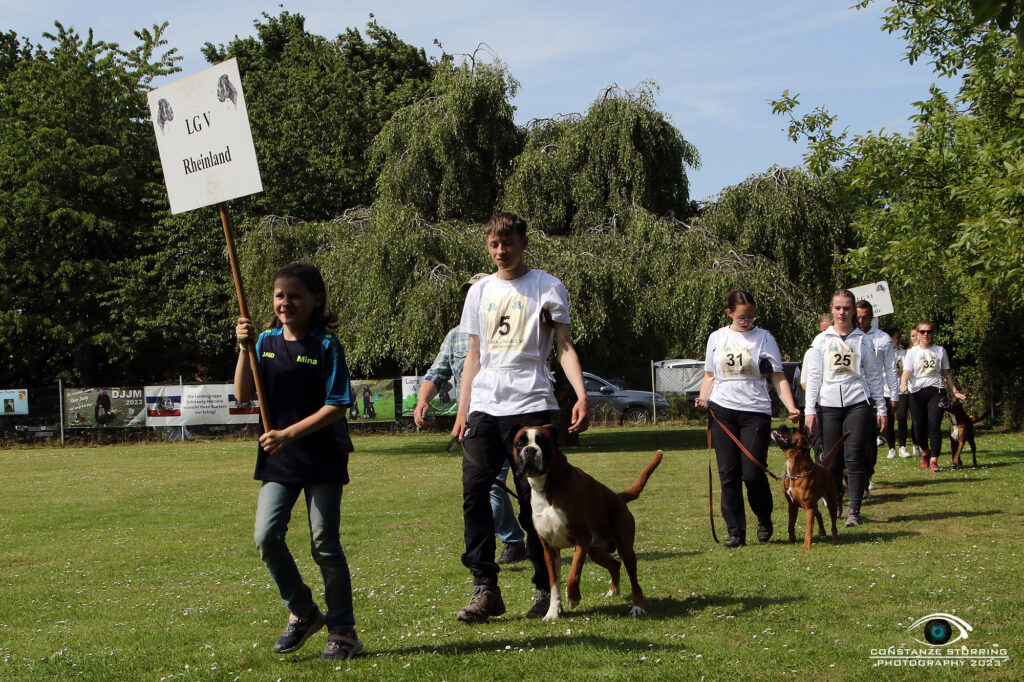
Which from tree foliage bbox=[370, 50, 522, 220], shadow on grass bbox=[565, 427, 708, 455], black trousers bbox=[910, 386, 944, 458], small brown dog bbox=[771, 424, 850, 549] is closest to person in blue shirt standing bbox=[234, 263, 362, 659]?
small brown dog bbox=[771, 424, 850, 549]

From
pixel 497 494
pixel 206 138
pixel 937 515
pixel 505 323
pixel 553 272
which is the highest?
pixel 553 272

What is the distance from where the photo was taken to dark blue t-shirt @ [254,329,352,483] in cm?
461

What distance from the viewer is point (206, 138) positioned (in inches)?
193

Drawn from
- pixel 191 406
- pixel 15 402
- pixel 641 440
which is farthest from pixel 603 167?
pixel 15 402

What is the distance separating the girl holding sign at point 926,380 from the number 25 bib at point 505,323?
10818mm

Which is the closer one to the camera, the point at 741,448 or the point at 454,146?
the point at 741,448

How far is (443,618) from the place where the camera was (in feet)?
17.9

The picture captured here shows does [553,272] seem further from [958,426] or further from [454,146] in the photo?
[958,426]

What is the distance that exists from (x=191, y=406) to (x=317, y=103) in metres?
14.6

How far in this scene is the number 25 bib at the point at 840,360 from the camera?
8797mm

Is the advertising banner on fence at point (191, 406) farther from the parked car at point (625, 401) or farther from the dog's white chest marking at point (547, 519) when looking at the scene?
the dog's white chest marking at point (547, 519)

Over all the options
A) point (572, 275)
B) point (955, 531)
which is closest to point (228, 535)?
point (955, 531)

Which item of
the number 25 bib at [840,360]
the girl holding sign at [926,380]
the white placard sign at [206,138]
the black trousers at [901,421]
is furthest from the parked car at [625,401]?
the white placard sign at [206,138]

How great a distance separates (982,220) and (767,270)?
1117 centimetres
